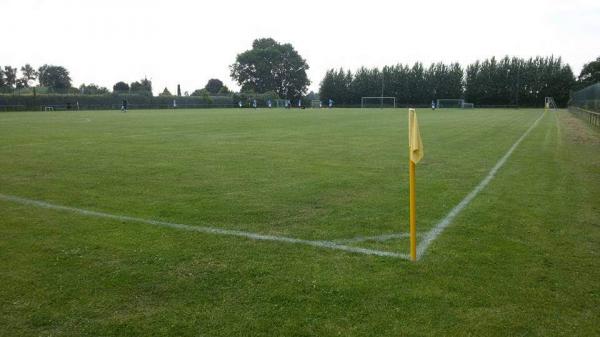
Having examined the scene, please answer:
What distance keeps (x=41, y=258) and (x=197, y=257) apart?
1.57 m

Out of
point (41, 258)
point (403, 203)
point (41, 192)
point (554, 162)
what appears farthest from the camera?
point (554, 162)

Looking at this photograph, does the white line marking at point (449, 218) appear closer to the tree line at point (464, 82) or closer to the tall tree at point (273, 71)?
the tree line at point (464, 82)

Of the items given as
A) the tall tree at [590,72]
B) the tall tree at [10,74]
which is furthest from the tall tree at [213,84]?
the tall tree at [590,72]

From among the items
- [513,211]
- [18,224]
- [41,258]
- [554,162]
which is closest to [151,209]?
[18,224]

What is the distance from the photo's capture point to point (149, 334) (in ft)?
11.0

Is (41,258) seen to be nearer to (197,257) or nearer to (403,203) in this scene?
(197,257)

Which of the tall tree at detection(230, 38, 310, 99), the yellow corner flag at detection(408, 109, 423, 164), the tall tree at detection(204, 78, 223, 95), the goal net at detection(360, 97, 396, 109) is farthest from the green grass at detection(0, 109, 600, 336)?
the tall tree at detection(204, 78, 223, 95)

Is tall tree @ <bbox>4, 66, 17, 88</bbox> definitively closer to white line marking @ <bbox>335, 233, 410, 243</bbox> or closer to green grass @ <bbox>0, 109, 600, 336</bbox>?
green grass @ <bbox>0, 109, 600, 336</bbox>

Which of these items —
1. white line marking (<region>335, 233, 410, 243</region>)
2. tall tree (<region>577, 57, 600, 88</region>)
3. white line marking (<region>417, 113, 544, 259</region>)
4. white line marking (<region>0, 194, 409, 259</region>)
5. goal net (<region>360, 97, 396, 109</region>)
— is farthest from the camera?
goal net (<region>360, 97, 396, 109</region>)

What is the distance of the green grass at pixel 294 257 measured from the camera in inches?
140

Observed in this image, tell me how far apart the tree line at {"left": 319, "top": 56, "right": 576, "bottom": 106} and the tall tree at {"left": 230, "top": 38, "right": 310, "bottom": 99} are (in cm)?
1742

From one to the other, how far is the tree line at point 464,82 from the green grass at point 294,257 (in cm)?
8366

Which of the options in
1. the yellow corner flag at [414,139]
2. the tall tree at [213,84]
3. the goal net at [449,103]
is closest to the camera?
the yellow corner flag at [414,139]

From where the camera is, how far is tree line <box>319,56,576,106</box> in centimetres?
8369
